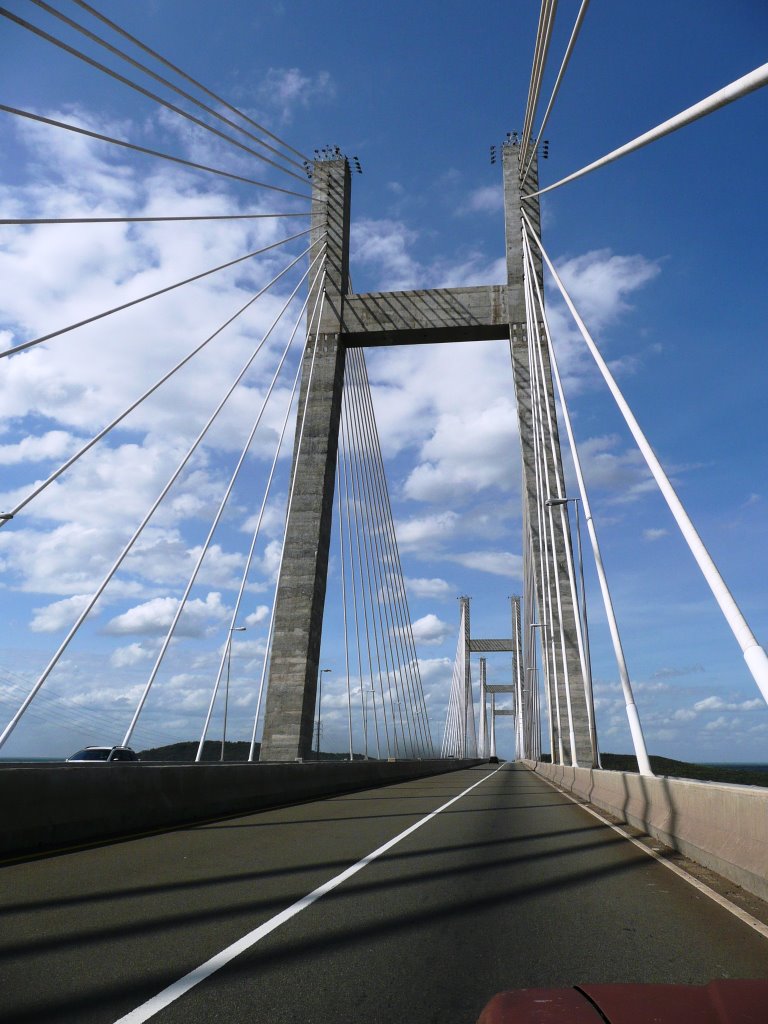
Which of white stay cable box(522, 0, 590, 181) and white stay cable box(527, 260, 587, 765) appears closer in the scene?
white stay cable box(522, 0, 590, 181)

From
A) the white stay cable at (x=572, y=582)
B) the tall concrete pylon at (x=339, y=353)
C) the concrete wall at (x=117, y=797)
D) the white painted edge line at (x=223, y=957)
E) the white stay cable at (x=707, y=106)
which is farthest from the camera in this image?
the tall concrete pylon at (x=339, y=353)

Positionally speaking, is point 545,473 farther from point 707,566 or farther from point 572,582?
point 707,566

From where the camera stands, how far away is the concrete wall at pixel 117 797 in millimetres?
8250

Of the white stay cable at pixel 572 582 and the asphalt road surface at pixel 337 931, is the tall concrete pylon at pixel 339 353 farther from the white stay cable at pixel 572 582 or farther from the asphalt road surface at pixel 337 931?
the asphalt road surface at pixel 337 931

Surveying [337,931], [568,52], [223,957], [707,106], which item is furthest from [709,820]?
[568,52]

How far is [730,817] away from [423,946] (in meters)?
3.32

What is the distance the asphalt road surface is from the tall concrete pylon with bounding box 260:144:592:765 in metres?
15.5

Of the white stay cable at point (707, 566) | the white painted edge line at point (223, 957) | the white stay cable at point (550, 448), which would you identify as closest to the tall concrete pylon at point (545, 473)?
the white stay cable at point (550, 448)

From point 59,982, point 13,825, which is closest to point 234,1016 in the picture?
point 59,982

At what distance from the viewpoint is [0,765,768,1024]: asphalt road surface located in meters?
→ 3.81

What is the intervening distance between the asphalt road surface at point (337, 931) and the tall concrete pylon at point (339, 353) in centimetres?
1550

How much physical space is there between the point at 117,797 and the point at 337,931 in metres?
5.90

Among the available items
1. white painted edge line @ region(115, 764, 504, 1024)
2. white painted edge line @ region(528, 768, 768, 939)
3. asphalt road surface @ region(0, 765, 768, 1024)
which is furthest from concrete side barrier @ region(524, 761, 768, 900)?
white painted edge line @ region(115, 764, 504, 1024)

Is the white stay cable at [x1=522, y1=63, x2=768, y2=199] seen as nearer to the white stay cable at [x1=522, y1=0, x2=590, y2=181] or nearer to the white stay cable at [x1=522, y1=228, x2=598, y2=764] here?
the white stay cable at [x1=522, y1=0, x2=590, y2=181]
